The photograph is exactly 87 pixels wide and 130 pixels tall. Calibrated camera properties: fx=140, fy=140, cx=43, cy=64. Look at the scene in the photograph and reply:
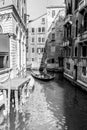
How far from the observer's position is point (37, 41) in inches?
1795

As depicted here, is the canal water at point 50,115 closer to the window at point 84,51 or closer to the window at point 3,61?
the window at point 3,61

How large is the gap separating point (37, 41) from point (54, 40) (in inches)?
267

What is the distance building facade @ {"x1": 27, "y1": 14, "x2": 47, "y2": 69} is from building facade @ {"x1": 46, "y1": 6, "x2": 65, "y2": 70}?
2.72 meters

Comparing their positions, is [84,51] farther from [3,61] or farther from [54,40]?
[54,40]

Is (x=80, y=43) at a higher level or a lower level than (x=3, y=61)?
higher

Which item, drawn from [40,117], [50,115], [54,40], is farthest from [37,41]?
[40,117]

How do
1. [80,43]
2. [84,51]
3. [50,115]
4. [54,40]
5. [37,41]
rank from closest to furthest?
[50,115] < [84,51] < [80,43] < [54,40] < [37,41]

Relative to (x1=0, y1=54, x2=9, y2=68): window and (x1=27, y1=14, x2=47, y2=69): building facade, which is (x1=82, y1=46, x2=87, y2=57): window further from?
(x1=27, y1=14, x2=47, y2=69): building facade

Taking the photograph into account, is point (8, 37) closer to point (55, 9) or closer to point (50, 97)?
point (50, 97)

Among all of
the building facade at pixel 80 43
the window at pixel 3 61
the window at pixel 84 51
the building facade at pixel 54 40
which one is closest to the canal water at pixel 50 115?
the window at pixel 3 61

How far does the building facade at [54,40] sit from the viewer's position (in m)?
40.6

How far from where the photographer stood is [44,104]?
14836mm

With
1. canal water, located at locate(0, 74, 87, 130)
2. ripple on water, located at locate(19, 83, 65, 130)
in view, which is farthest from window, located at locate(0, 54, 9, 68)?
ripple on water, located at locate(19, 83, 65, 130)

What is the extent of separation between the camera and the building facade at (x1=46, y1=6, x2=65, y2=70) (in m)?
40.6
